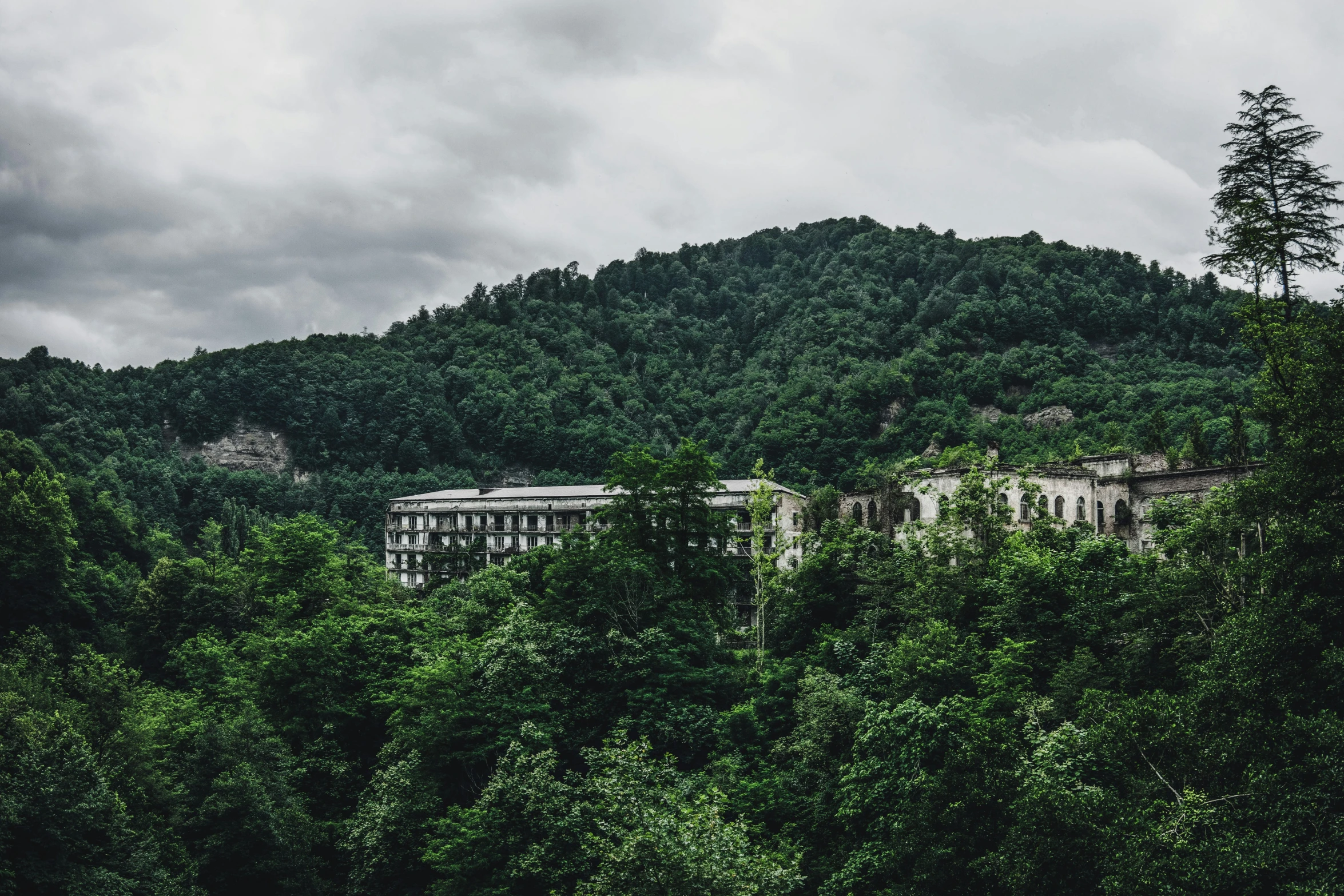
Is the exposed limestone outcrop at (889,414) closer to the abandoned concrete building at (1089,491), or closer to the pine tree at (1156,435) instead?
the pine tree at (1156,435)

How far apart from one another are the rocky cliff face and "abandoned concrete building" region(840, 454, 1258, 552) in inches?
3975

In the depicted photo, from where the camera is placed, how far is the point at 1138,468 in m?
48.3

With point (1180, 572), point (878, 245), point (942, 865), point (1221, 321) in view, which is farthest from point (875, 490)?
point (878, 245)

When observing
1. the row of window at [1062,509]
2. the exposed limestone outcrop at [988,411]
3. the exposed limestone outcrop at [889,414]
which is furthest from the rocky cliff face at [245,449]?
the row of window at [1062,509]

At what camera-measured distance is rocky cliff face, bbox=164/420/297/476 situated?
12950 centimetres

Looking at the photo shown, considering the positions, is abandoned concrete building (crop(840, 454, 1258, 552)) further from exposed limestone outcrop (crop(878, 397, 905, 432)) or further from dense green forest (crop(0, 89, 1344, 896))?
exposed limestone outcrop (crop(878, 397, 905, 432))

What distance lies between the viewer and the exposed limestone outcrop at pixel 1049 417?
297 ft

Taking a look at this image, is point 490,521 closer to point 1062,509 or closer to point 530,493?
point 530,493

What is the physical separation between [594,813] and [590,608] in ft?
36.8

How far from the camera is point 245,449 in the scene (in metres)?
131

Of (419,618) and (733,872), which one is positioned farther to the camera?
(419,618)

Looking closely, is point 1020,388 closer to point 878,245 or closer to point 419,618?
point 878,245

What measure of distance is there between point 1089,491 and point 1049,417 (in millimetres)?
47407

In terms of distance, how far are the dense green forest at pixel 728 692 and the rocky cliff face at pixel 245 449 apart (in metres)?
40.8
